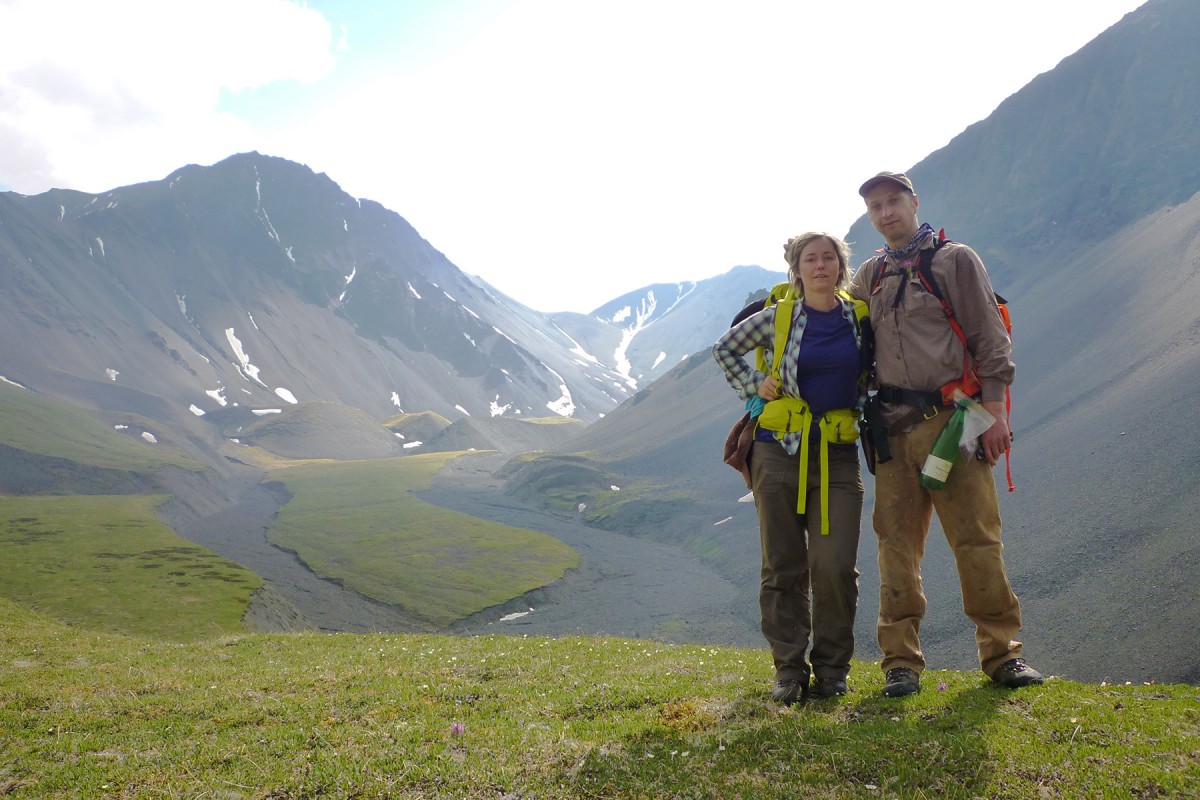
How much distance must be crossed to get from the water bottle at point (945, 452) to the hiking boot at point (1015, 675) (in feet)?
6.90

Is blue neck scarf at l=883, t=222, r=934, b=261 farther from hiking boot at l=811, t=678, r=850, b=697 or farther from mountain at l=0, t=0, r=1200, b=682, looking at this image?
mountain at l=0, t=0, r=1200, b=682

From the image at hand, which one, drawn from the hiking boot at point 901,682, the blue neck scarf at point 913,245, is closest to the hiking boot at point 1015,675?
the hiking boot at point 901,682

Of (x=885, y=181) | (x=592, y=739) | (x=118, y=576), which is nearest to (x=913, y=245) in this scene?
(x=885, y=181)

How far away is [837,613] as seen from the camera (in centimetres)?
773

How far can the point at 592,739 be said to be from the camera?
278 inches

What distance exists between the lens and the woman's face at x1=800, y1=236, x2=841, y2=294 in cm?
789

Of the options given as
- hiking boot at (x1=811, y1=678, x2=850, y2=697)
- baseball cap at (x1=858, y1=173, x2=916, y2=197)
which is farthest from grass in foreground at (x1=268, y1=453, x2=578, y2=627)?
baseball cap at (x1=858, y1=173, x2=916, y2=197)

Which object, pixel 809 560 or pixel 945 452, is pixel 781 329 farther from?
pixel 809 560

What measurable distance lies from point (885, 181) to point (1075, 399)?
57.6 meters

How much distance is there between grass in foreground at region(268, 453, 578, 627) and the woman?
46.9 metres

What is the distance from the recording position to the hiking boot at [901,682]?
24.8ft

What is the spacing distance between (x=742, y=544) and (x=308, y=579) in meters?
38.2

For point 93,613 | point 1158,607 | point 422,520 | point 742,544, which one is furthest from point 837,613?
point 422,520

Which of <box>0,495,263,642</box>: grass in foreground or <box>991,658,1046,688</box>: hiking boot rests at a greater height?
<box>0,495,263,642</box>: grass in foreground
